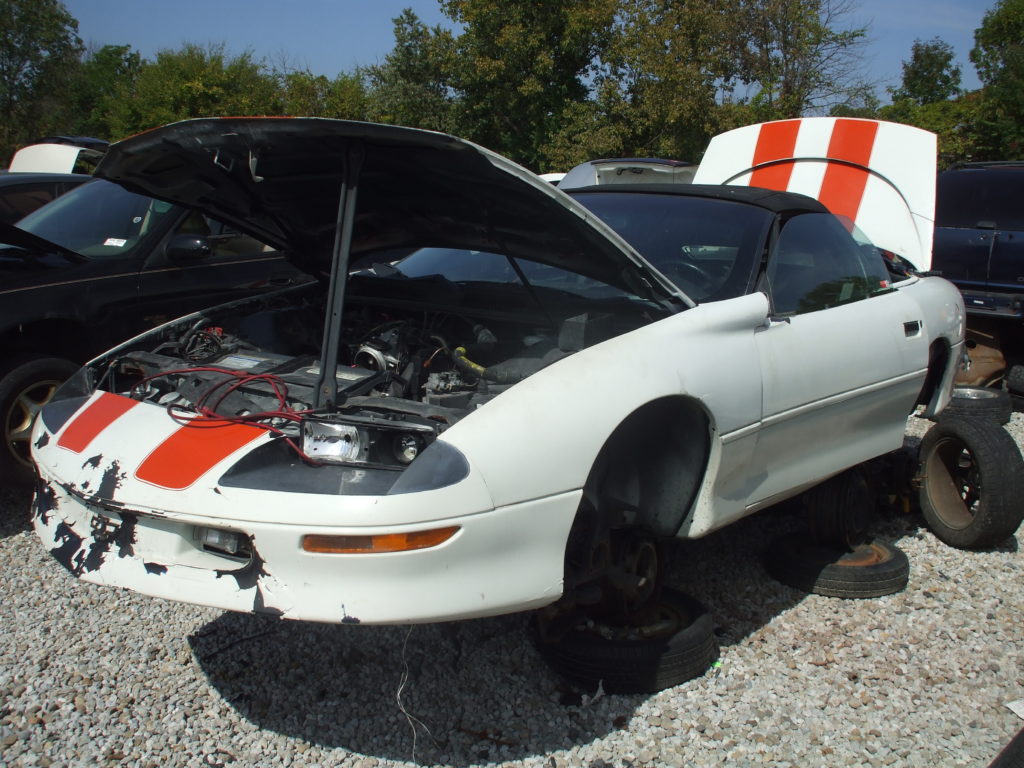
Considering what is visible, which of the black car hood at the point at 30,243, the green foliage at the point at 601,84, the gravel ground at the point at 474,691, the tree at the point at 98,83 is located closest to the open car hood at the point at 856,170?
the gravel ground at the point at 474,691

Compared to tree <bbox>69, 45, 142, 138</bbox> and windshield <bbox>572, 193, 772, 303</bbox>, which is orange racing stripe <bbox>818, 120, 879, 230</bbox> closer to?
windshield <bbox>572, 193, 772, 303</bbox>

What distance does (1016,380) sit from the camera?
638 cm

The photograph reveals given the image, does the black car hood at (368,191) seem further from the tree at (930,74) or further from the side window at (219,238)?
the tree at (930,74)

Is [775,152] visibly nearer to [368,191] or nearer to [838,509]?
[838,509]

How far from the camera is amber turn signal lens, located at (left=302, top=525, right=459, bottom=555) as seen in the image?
1.97 meters

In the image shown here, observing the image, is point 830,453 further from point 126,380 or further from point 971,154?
point 971,154

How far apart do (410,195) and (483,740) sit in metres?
1.89

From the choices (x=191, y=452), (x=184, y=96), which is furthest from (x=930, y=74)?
(x=191, y=452)

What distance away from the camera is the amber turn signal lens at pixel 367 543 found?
197 cm

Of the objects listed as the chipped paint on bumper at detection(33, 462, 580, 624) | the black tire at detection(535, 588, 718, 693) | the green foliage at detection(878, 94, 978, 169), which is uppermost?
the green foliage at detection(878, 94, 978, 169)

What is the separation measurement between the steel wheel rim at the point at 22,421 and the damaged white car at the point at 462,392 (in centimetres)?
112

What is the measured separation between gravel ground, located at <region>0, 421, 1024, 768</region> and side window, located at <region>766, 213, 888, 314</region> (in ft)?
4.00

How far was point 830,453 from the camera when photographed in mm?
3188

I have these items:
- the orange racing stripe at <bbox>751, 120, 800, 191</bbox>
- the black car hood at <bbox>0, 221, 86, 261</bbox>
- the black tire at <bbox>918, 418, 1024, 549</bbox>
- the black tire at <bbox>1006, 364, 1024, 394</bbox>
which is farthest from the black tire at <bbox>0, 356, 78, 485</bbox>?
the black tire at <bbox>1006, 364, 1024, 394</bbox>
